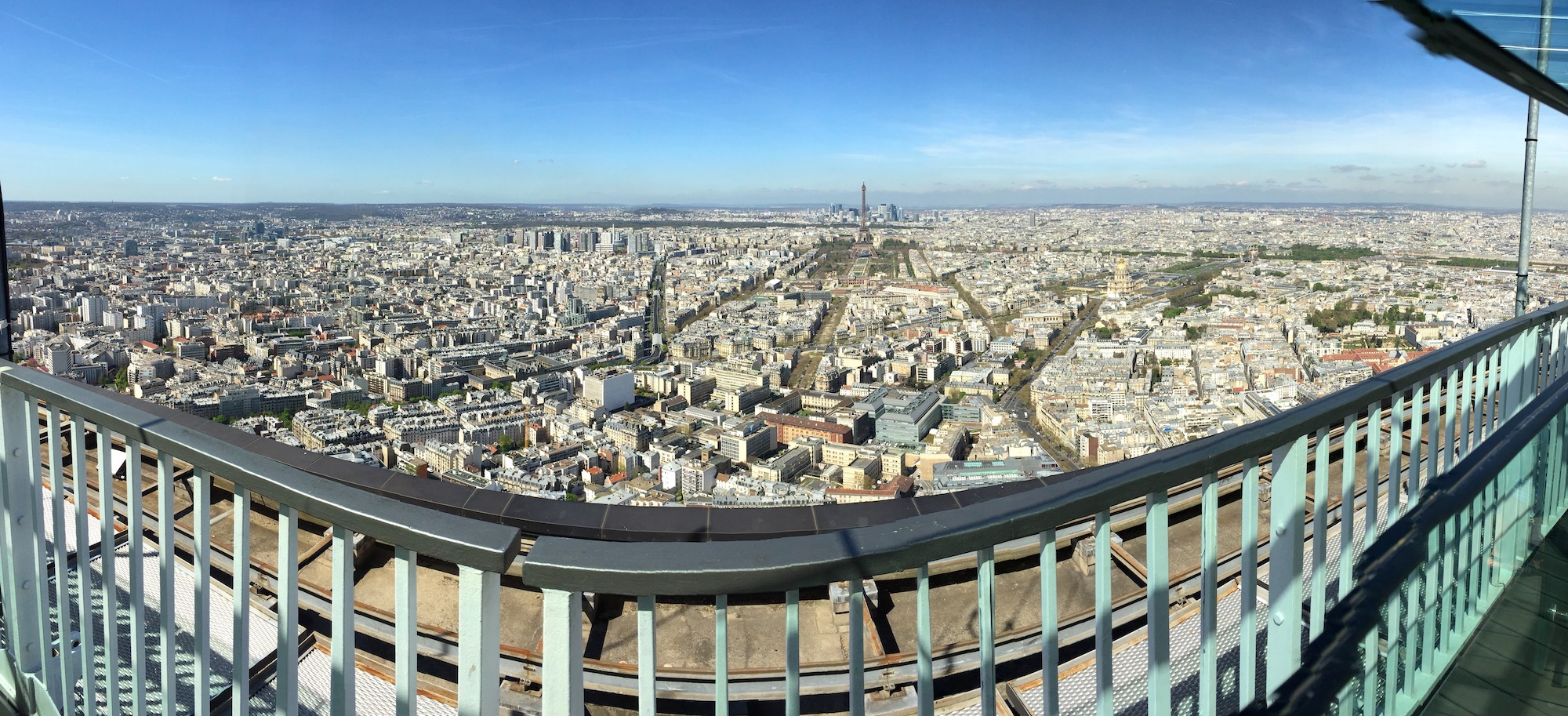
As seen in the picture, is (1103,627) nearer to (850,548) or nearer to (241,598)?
(850,548)

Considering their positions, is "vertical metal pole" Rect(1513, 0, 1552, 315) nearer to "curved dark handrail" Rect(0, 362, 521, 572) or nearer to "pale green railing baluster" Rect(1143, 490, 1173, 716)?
"pale green railing baluster" Rect(1143, 490, 1173, 716)

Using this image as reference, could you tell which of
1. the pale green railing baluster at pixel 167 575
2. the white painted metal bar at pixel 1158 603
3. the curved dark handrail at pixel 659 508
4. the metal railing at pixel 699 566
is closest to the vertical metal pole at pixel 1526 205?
the curved dark handrail at pixel 659 508

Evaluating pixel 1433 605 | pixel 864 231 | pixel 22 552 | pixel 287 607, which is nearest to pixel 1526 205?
pixel 1433 605

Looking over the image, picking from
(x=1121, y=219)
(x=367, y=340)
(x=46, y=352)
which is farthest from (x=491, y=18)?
(x=1121, y=219)

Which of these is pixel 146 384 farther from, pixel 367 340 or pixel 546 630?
pixel 546 630

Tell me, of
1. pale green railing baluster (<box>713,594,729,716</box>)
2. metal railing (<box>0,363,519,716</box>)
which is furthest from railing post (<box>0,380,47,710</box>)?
pale green railing baluster (<box>713,594,729,716</box>)
